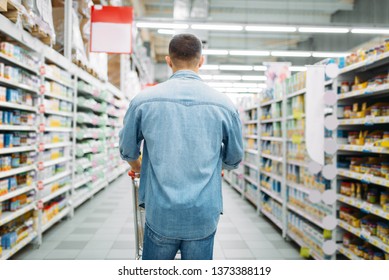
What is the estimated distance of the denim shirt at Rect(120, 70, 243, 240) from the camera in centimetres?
143

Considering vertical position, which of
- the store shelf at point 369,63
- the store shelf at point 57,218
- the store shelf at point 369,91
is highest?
the store shelf at point 369,63

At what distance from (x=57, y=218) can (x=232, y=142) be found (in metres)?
4.18

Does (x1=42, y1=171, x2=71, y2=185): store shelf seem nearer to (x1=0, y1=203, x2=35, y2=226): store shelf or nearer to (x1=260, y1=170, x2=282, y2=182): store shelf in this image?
(x1=0, y1=203, x2=35, y2=226): store shelf

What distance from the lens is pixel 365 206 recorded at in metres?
3.03

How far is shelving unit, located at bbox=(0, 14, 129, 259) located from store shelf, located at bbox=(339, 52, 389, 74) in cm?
331

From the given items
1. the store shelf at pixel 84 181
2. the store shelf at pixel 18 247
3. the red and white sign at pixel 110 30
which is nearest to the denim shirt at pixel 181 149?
the store shelf at pixel 18 247

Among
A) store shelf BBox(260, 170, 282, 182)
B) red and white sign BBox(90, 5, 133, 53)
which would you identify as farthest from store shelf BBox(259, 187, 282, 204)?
red and white sign BBox(90, 5, 133, 53)

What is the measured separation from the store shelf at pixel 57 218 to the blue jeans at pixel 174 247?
135 inches

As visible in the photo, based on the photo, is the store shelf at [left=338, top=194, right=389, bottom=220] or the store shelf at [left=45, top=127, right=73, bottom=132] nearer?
the store shelf at [left=338, top=194, right=389, bottom=220]

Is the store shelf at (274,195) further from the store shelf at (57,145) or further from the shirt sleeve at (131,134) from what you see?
the shirt sleeve at (131,134)

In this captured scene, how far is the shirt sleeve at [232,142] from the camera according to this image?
1553mm
